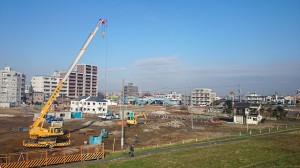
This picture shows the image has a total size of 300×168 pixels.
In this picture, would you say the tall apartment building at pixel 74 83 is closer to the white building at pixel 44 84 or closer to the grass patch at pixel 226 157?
the white building at pixel 44 84

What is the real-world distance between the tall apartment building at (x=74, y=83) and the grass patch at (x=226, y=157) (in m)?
137

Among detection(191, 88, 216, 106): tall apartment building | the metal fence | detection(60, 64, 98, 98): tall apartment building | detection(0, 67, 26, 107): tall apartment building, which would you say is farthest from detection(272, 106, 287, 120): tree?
detection(60, 64, 98, 98): tall apartment building

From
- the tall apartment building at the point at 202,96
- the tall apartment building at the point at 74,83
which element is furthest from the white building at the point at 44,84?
the tall apartment building at the point at 202,96

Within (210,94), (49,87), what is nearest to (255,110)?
(210,94)

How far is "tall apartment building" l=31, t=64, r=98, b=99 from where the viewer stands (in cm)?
17025

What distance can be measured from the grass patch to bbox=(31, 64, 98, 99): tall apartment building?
137 meters

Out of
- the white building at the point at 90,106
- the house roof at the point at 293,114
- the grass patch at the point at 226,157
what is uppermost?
the white building at the point at 90,106

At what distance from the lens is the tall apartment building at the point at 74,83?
170m

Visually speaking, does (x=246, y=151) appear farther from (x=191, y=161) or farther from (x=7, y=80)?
(x=7, y=80)

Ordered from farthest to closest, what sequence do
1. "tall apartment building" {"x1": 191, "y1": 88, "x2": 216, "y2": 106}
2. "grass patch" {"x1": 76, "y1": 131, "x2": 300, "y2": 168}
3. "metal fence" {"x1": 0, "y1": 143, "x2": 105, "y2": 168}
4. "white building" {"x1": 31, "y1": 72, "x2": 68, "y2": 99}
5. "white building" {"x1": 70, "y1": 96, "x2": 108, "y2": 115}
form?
1. "tall apartment building" {"x1": 191, "y1": 88, "x2": 216, "y2": 106}
2. "white building" {"x1": 31, "y1": 72, "x2": 68, "y2": 99}
3. "white building" {"x1": 70, "y1": 96, "x2": 108, "y2": 115}
4. "grass patch" {"x1": 76, "y1": 131, "x2": 300, "y2": 168}
5. "metal fence" {"x1": 0, "y1": 143, "x2": 105, "y2": 168}

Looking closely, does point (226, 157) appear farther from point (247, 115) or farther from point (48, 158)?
point (247, 115)

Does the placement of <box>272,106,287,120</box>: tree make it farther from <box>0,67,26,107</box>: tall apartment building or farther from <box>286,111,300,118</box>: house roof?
<box>0,67,26,107</box>: tall apartment building

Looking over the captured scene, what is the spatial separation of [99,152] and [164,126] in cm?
3366

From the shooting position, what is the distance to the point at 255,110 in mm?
72500
